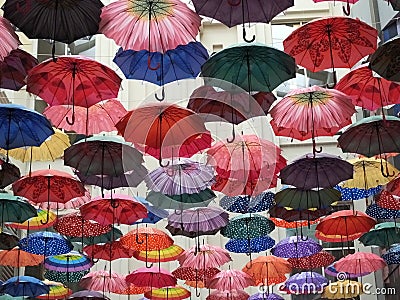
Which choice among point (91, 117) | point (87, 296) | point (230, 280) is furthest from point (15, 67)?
point (230, 280)

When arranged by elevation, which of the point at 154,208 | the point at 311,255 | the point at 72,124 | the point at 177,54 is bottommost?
the point at 311,255

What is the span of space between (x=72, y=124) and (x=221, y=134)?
2.18 metres

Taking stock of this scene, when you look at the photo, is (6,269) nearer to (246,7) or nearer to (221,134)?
(221,134)

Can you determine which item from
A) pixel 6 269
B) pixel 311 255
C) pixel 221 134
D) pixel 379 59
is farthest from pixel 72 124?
pixel 6 269

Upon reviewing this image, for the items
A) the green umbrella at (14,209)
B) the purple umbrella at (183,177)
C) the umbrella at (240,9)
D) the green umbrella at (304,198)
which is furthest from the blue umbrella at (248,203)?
the umbrella at (240,9)

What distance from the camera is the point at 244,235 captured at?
320 inches

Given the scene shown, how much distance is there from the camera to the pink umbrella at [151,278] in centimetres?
852

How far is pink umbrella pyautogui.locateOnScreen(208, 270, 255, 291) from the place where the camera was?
8414mm

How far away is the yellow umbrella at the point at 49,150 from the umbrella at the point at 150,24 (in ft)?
6.61

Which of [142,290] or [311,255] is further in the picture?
[142,290]

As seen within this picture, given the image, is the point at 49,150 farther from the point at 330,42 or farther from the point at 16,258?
the point at 330,42

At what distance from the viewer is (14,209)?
7.33 m

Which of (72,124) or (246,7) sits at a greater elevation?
(246,7)

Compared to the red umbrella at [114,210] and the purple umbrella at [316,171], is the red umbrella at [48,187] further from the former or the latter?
the purple umbrella at [316,171]
